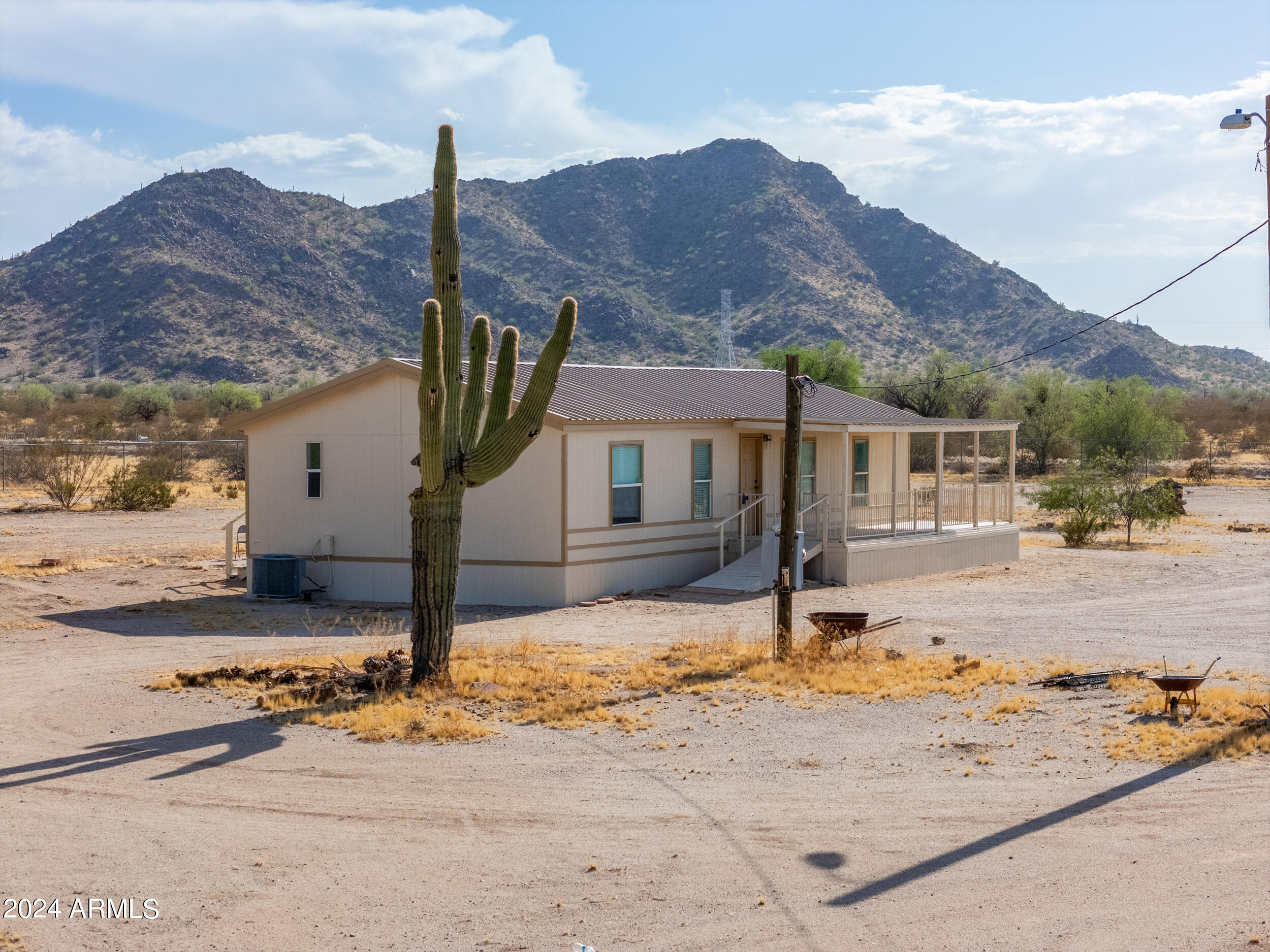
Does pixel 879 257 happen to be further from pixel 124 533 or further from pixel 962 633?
pixel 962 633

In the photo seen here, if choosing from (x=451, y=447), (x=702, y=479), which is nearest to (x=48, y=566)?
(x=702, y=479)

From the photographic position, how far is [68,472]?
116ft

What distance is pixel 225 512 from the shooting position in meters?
34.9

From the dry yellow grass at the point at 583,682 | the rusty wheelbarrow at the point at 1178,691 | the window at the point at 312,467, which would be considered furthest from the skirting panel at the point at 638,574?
the rusty wheelbarrow at the point at 1178,691

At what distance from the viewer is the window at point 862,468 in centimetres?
2477

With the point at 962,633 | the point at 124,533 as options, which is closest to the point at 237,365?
the point at 124,533

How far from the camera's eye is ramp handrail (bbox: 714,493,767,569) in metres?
20.8

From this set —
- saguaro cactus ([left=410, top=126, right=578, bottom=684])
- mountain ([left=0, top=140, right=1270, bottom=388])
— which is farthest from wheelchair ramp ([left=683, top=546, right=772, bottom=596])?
mountain ([left=0, top=140, right=1270, bottom=388])

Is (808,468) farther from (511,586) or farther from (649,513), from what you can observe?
(511,586)

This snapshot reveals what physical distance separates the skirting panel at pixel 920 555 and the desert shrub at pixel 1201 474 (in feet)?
88.6

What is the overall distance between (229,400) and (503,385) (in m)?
55.5

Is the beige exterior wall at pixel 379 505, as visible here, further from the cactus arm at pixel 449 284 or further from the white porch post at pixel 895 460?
the white porch post at pixel 895 460

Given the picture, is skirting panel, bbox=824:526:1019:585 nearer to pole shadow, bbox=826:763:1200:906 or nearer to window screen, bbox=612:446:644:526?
window screen, bbox=612:446:644:526

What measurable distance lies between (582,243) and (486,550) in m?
90.1
